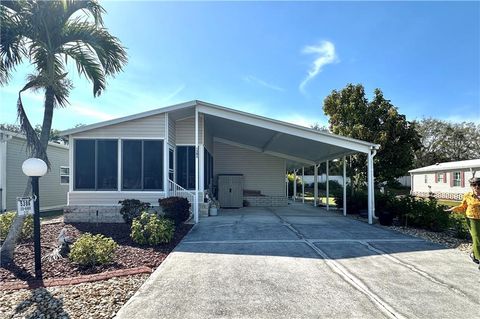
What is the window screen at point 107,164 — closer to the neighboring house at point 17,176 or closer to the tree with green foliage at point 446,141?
the neighboring house at point 17,176

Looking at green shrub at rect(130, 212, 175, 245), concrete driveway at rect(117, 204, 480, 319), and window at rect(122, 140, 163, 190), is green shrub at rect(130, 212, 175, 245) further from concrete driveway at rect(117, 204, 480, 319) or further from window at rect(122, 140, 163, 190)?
window at rect(122, 140, 163, 190)

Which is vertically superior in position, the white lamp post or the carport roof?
the carport roof

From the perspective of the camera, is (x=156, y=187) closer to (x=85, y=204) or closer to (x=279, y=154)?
(x=85, y=204)

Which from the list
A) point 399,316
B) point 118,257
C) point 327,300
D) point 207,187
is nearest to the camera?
point 399,316

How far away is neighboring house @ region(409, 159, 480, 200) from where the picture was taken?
81.7 feet

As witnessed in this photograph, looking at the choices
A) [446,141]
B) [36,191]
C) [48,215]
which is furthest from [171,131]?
[446,141]

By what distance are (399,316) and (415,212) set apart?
292 inches


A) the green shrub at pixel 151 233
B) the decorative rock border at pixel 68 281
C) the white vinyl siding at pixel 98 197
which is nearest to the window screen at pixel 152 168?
the white vinyl siding at pixel 98 197

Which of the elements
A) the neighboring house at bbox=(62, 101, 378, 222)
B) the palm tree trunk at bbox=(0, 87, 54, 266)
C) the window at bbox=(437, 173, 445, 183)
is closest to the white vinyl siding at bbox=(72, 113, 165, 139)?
the neighboring house at bbox=(62, 101, 378, 222)

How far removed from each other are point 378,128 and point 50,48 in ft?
46.3

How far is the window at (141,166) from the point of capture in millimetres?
11383

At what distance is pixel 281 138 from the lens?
1350 centimetres

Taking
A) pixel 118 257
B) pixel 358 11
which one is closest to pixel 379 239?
pixel 118 257

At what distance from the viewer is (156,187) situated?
11.4 m
